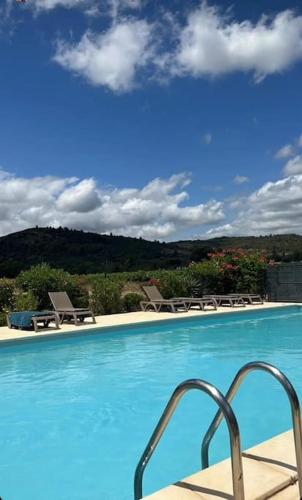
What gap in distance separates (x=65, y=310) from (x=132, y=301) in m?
4.04

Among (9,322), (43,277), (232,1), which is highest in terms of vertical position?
(232,1)

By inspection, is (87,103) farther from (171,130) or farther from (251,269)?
(251,269)

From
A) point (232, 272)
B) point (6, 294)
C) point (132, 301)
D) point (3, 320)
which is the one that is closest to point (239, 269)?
point (232, 272)

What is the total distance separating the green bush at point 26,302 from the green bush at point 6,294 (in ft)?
0.61

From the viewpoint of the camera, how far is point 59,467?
4809 millimetres

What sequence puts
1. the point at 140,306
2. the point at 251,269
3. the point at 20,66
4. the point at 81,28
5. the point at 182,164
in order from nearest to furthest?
the point at 81,28 → the point at 20,66 → the point at 140,306 → the point at 251,269 → the point at 182,164

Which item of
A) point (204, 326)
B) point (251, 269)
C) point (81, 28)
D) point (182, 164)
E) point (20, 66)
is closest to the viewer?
point (81, 28)

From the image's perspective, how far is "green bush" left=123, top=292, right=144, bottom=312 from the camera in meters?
17.1

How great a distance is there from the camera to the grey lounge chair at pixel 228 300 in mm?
17927

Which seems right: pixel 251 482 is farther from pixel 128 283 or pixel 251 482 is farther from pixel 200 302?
pixel 128 283

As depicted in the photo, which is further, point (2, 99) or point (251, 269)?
point (251, 269)

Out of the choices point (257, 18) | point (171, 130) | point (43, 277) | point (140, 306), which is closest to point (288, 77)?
point (257, 18)

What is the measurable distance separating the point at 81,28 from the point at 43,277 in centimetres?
704

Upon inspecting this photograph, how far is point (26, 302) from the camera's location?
14578mm
